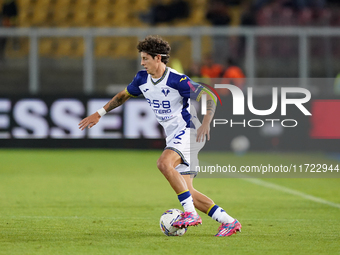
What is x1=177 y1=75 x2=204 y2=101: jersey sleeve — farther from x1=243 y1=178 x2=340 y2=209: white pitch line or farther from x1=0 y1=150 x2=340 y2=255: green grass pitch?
x1=243 y1=178 x2=340 y2=209: white pitch line

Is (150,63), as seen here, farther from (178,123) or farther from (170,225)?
(170,225)

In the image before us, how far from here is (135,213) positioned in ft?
23.6

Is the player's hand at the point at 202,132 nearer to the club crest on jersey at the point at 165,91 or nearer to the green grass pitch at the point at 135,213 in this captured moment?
the club crest on jersey at the point at 165,91

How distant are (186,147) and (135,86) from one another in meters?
0.79

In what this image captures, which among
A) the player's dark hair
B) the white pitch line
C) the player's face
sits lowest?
the white pitch line

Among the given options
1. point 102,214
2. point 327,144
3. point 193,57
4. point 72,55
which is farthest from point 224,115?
point 102,214

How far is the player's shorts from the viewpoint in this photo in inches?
228

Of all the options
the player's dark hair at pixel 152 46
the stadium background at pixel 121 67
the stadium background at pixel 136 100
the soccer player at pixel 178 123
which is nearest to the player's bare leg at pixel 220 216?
the soccer player at pixel 178 123

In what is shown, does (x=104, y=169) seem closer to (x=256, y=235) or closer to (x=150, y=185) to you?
(x=150, y=185)

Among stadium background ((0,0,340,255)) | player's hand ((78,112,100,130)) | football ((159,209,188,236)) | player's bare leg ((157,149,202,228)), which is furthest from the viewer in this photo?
stadium background ((0,0,340,255))

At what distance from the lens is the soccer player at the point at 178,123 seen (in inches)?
222

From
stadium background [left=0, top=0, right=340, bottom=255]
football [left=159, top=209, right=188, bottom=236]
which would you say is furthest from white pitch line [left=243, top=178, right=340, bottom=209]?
football [left=159, top=209, right=188, bottom=236]

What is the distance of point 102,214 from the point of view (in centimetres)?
707

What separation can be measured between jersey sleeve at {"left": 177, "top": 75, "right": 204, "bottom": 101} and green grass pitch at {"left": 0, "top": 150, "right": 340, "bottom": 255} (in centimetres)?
132
